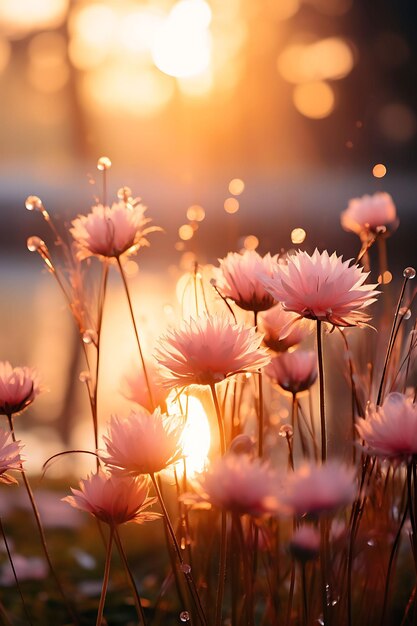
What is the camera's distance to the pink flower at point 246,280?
482 millimetres

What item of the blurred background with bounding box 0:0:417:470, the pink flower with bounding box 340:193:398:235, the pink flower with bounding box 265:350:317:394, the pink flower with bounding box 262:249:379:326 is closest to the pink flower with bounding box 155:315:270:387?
the pink flower with bounding box 262:249:379:326

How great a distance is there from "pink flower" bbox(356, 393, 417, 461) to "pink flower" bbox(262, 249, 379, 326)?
0.21 feet

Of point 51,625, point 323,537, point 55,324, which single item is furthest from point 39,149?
point 323,537

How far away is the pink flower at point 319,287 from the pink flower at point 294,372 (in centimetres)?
14

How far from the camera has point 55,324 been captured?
285 cm

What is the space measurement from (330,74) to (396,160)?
0.30 meters

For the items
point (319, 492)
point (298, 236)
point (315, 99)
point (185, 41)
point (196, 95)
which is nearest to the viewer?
point (319, 492)

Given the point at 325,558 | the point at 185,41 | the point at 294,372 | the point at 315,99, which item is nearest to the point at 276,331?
the point at 294,372

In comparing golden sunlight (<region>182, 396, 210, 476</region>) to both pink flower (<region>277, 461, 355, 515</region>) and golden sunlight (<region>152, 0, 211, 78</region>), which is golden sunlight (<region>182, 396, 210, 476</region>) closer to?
pink flower (<region>277, 461, 355, 515</region>)

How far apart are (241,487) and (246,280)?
186 mm

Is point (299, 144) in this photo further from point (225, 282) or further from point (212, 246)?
point (225, 282)

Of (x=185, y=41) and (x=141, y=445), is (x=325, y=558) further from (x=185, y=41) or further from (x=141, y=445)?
(x=185, y=41)

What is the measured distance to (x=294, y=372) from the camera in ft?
1.84

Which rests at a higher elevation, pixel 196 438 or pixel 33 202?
pixel 33 202
